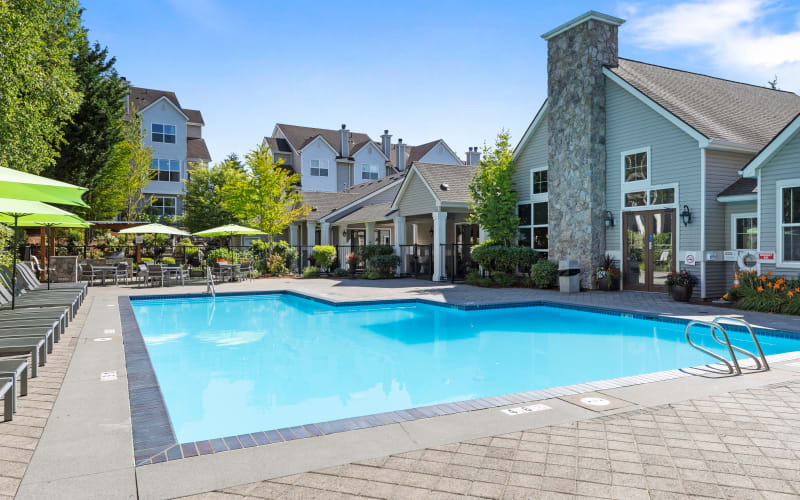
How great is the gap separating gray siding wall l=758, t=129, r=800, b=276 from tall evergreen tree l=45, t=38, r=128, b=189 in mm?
22625

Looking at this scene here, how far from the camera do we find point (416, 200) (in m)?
22.0

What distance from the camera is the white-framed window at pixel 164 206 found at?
112 feet

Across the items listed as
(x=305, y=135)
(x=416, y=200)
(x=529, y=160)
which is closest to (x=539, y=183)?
(x=529, y=160)

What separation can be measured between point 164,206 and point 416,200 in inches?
822

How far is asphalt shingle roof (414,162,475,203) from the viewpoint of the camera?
20.7 meters

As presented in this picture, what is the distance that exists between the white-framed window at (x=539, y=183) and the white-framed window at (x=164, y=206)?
25.8m

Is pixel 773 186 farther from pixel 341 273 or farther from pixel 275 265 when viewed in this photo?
pixel 275 265

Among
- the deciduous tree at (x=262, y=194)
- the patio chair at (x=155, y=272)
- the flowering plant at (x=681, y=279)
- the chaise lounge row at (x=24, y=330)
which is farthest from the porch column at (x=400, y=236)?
the chaise lounge row at (x=24, y=330)

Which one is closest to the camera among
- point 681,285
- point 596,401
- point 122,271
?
point 596,401

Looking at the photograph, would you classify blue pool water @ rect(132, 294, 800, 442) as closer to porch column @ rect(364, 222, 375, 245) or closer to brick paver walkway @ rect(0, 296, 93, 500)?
brick paver walkway @ rect(0, 296, 93, 500)

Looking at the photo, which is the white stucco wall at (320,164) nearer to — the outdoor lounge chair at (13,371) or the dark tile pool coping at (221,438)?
the dark tile pool coping at (221,438)

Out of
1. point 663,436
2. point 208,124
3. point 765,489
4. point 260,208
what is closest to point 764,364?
point 663,436

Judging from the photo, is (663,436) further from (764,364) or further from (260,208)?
(260,208)

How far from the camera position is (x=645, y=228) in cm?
1476
